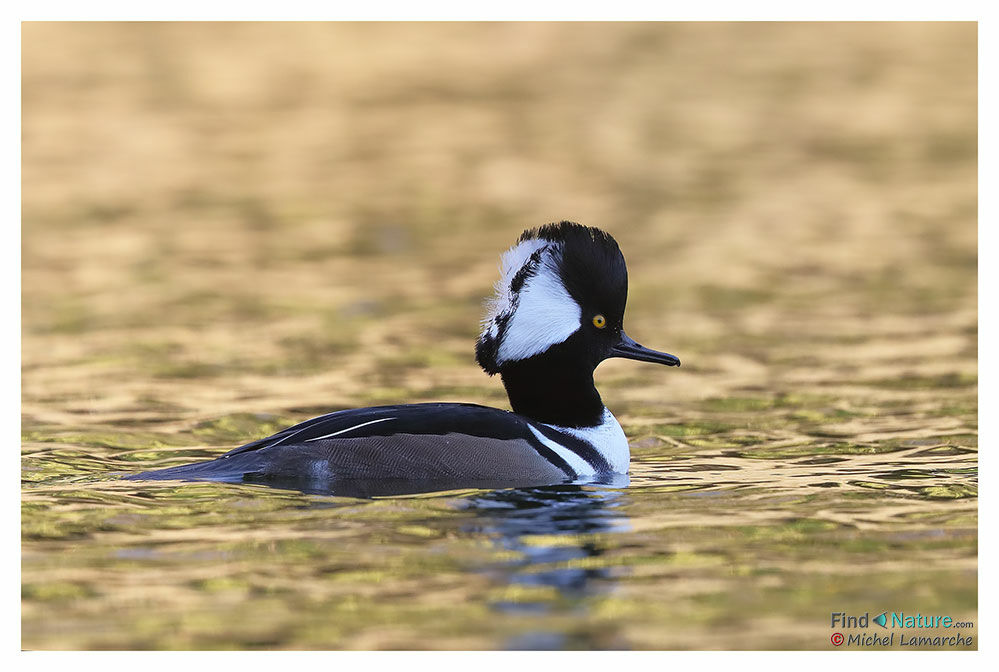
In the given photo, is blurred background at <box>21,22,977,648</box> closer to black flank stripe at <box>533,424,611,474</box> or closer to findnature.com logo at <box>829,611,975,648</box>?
findnature.com logo at <box>829,611,975,648</box>

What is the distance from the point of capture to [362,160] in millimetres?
22125

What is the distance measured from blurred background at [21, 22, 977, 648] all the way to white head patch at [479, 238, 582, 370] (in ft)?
4.61

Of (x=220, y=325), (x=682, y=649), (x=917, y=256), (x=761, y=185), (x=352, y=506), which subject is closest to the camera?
(x=682, y=649)

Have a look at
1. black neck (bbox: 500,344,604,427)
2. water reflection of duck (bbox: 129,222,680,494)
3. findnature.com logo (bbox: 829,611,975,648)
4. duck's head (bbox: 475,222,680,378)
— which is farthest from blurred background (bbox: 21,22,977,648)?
duck's head (bbox: 475,222,680,378)

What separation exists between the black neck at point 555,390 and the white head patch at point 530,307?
11 centimetres

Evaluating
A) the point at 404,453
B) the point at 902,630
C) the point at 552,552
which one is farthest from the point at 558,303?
the point at 902,630

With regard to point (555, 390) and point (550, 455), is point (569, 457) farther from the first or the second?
point (555, 390)

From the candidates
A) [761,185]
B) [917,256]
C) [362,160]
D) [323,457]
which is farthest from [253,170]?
[323,457]

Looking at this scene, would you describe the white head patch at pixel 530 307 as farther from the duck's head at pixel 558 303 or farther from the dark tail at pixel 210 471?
the dark tail at pixel 210 471

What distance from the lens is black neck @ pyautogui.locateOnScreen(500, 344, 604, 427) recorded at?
9172 mm

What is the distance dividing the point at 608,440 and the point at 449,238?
8.49 metres

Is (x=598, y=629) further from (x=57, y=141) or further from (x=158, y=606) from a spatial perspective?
(x=57, y=141)

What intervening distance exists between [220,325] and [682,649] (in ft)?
27.7

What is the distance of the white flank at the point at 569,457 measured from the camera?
8.94m
